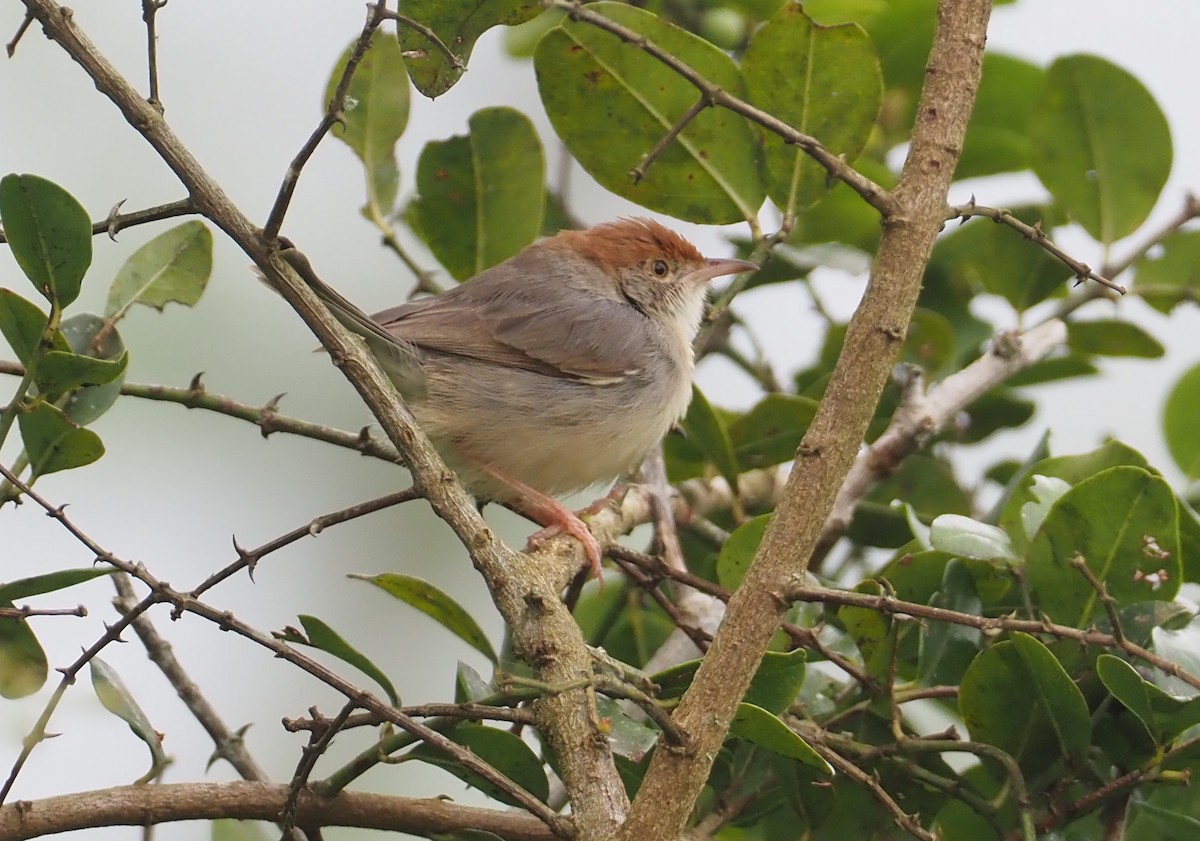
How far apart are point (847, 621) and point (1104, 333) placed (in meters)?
1.92

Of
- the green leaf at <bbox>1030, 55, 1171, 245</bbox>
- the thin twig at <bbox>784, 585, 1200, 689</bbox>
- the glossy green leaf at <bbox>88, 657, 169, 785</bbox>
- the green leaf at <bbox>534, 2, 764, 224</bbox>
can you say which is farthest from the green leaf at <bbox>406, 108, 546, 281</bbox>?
the thin twig at <bbox>784, 585, 1200, 689</bbox>

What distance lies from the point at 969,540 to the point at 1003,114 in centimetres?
224

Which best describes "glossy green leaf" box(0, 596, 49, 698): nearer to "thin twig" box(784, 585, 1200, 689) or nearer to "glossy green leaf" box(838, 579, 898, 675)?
"thin twig" box(784, 585, 1200, 689)

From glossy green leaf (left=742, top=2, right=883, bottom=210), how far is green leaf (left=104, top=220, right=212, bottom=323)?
4.87ft

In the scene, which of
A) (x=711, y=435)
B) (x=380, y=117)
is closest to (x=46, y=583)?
(x=711, y=435)

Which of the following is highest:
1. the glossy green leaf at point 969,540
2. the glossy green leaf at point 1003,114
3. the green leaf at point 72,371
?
the glossy green leaf at point 1003,114

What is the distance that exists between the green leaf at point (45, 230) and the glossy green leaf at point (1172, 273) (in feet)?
10.6

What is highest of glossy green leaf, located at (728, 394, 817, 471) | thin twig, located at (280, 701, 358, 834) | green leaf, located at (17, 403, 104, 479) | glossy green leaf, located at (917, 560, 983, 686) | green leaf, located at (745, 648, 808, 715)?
glossy green leaf, located at (728, 394, 817, 471)

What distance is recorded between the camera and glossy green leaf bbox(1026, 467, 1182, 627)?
8.36ft

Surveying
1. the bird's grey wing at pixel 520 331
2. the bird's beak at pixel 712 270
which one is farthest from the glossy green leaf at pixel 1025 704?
the bird's beak at pixel 712 270

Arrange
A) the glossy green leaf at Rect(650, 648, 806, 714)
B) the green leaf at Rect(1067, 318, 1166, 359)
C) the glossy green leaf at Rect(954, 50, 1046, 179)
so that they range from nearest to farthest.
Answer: the glossy green leaf at Rect(650, 648, 806, 714) → the green leaf at Rect(1067, 318, 1166, 359) → the glossy green leaf at Rect(954, 50, 1046, 179)

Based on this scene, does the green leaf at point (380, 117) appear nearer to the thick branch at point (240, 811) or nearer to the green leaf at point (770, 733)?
the thick branch at point (240, 811)

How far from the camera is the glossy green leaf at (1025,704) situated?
2.38 meters

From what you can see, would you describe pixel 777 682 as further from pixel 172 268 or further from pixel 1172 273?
pixel 1172 273
